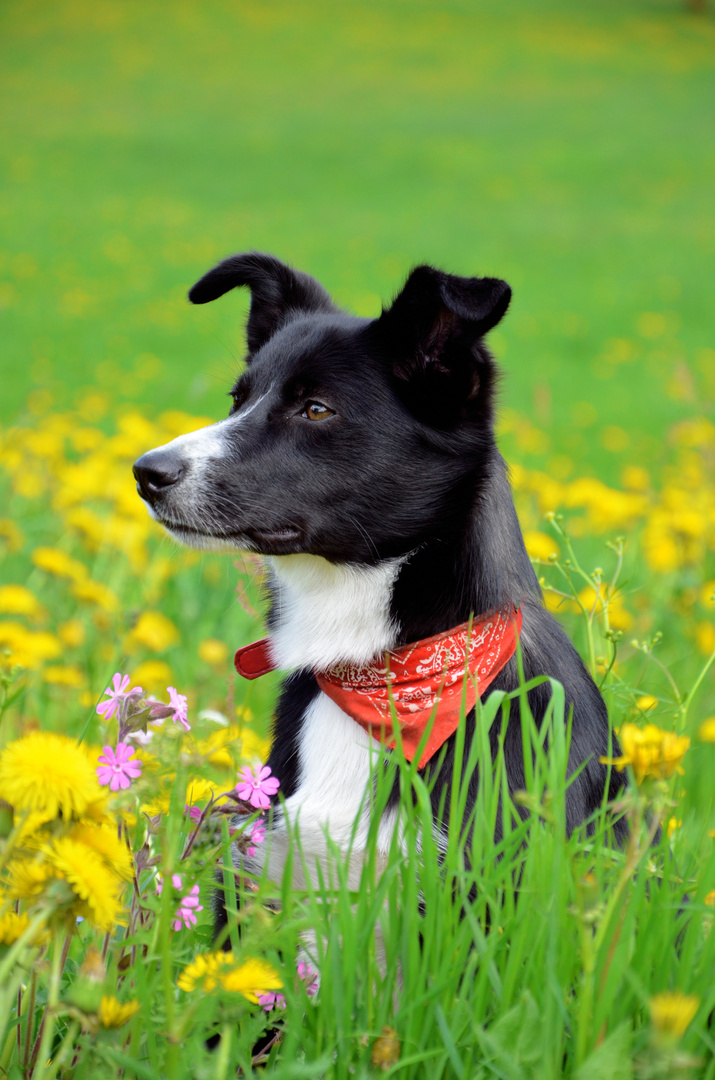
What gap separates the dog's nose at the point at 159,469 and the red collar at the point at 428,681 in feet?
2.08

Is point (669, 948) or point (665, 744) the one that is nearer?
point (665, 744)

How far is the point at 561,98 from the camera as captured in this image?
27.9 meters

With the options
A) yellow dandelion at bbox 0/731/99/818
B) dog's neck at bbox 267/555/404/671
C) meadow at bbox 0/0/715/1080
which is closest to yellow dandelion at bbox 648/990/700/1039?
meadow at bbox 0/0/715/1080

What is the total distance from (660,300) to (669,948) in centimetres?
1464

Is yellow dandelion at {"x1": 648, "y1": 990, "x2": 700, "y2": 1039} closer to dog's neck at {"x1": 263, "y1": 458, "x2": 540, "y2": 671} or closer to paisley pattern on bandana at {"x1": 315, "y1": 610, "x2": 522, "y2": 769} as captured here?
paisley pattern on bandana at {"x1": 315, "y1": 610, "x2": 522, "y2": 769}

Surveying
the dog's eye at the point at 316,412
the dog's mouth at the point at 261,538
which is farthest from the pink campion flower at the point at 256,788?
the dog's eye at the point at 316,412

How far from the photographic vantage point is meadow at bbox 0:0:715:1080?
4.51 feet

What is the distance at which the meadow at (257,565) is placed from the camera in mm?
1374

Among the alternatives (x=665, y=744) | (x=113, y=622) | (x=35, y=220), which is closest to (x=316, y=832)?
(x=665, y=744)

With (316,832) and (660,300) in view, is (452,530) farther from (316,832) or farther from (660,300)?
(660,300)

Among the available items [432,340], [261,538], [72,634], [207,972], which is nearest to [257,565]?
[261,538]

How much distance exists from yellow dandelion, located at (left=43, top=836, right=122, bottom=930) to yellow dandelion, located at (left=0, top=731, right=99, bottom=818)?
0.04m

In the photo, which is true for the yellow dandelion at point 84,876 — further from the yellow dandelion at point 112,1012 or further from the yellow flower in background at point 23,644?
the yellow flower in background at point 23,644

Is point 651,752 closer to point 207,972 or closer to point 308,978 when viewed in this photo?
point 207,972
